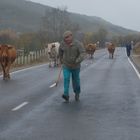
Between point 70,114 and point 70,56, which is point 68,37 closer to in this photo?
point 70,56

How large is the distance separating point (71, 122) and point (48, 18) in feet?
250

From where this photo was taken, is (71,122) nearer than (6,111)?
Yes

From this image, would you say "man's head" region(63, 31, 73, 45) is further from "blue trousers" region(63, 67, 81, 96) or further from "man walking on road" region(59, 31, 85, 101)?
"blue trousers" region(63, 67, 81, 96)

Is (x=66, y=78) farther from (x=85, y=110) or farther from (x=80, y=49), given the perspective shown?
(x=85, y=110)

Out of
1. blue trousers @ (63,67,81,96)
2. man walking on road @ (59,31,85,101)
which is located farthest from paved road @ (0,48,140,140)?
man walking on road @ (59,31,85,101)

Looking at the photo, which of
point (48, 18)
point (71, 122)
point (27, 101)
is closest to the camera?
point (71, 122)

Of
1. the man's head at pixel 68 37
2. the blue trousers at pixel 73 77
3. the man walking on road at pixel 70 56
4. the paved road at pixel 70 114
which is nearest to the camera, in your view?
the paved road at pixel 70 114

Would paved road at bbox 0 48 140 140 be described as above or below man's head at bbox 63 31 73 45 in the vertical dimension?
below

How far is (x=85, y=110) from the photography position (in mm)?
13109

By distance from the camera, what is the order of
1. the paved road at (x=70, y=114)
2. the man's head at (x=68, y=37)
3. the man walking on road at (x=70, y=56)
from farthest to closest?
the man walking on road at (x=70, y=56), the man's head at (x=68, y=37), the paved road at (x=70, y=114)

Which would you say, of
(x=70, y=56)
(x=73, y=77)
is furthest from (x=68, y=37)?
(x=73, y=77)

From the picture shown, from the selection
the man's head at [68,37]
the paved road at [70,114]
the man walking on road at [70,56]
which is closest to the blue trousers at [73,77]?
the man walking on road at [70,56]

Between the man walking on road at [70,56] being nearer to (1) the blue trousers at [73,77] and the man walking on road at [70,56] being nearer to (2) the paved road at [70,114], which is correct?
(1) the blue trousers at [73,77]

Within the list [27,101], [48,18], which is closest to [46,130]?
[27,101]
